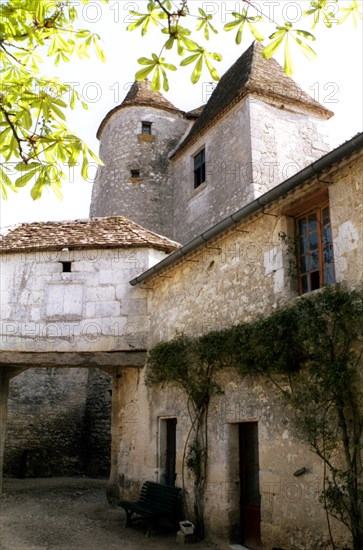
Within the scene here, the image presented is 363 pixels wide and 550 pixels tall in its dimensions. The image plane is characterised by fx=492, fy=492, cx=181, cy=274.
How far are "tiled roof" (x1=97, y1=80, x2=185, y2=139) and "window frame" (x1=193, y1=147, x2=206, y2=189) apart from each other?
3.65 meters

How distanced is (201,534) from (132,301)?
4639 mm

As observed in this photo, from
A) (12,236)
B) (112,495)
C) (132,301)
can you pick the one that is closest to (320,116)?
(132,301)

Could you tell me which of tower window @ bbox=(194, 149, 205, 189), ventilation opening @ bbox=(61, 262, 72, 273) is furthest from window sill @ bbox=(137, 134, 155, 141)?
ventilation opening @ bbox=(61, 262, 72, 273)

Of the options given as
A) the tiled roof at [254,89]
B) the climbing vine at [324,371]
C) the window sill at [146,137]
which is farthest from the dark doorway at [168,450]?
the window sill at [146,137]

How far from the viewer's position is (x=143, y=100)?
18.0 m

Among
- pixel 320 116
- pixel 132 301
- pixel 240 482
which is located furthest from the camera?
pixel 320 116

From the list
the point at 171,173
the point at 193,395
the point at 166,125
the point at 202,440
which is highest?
the point at 166,125

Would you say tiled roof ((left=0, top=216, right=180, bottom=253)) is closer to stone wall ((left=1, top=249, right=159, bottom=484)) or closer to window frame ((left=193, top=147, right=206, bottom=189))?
stone wall ((left=1, top=249, right=159, bottom=484))

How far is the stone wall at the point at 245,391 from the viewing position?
5.54 metres

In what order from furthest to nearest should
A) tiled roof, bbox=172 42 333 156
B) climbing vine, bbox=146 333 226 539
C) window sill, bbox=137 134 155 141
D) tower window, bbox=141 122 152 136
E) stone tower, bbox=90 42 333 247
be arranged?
tower window, bbox=141 122 152 136 < window sill, bbox=137 134 155 141 < tiled roof, bbox=172 42 333 156 < stone tower, bbox=90 42 333 247 < climbing vine, bbox=146 333 226 539

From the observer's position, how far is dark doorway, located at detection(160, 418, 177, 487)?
343 inches

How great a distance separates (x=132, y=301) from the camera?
403 inches

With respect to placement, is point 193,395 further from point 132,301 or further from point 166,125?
point 166,125

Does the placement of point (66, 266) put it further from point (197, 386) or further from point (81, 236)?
point (197, 386)
